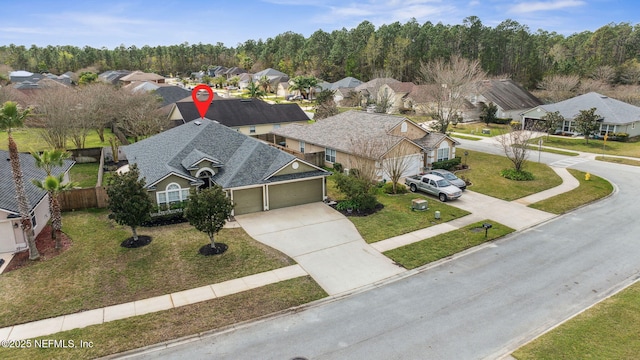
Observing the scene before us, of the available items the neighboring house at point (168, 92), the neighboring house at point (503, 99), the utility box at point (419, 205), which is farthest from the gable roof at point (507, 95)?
the neighboring house at point (168, 92)

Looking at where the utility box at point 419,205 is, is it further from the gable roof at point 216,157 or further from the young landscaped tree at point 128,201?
the young landscaped tree at point 128,201

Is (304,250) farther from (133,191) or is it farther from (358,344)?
(133,191)

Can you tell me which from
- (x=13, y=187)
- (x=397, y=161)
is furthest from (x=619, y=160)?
(x=13, y=187)

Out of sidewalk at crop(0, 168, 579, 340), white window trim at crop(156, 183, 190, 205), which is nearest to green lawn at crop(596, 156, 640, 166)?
sidewalk at crop(0, 168, 579, 340)

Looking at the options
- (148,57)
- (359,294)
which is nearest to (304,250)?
(359,294)

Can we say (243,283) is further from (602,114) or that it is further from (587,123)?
(602,114)

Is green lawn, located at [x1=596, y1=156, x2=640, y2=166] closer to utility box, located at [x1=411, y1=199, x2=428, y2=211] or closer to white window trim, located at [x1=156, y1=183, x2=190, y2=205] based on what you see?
utility box, located at [x1=411, y1=199, x2=428, y2=211]
